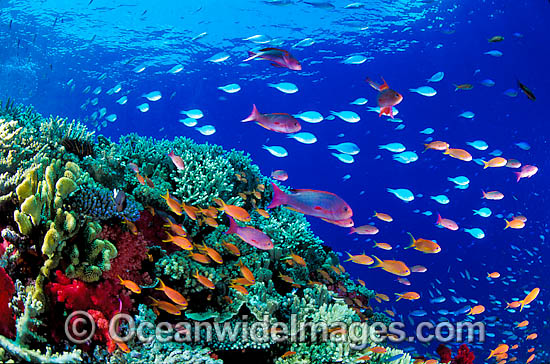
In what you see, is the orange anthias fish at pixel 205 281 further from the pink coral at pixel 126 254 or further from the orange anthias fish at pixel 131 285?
the orange anthias fish at pixel 131 285

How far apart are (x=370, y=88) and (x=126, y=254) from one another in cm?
4043

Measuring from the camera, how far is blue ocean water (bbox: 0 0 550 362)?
89.5ft

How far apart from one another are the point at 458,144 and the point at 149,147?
45293 millimetres

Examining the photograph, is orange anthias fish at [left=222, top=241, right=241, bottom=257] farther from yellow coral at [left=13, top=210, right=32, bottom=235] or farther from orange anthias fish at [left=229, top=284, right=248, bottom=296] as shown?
yellow coral at [left=13, top=210, right=32, bottom=235]

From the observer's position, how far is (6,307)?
2846mm

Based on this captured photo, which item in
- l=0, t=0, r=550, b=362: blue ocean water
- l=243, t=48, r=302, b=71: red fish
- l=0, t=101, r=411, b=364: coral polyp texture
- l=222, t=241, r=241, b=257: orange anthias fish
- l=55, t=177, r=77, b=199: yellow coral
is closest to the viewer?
l=0, t=101, r=411, b=364: coral polyp texture

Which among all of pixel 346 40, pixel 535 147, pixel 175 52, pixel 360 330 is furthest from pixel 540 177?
pixel 360 330

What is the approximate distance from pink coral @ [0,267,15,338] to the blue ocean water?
16.8 metres

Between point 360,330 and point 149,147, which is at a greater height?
point 149,147

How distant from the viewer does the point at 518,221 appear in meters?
9.26

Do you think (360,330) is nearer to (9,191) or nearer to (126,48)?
(9,191)

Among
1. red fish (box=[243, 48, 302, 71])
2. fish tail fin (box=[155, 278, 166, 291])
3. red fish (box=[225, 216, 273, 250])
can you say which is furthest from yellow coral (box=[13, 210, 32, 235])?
red fish (box=[243, 48, 302, 71])

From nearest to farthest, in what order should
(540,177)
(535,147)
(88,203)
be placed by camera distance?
(88,203), (535,147), (540,177)

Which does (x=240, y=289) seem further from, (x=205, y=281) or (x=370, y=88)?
(x=370, y=88)
